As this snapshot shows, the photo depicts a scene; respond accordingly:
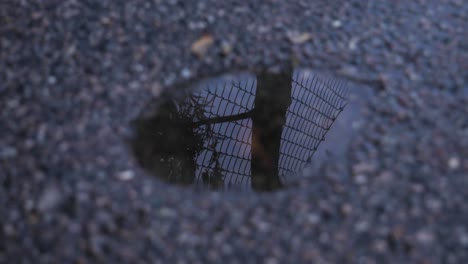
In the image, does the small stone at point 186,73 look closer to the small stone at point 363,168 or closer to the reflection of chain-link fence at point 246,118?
the reflection of chain-link fence at point 246,118

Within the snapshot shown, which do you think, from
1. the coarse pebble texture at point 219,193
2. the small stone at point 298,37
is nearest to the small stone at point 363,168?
the coarse pebble texture at point 219,193

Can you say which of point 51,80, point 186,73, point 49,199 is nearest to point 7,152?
point 49,199

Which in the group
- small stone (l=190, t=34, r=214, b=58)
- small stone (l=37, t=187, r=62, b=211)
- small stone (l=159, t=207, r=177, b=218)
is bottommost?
small stone (l=37, t=187, r=62, b=211)

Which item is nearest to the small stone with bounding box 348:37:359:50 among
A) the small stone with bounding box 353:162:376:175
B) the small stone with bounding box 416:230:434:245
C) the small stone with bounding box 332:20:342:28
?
the small stone with bounding box 332:20:342:28

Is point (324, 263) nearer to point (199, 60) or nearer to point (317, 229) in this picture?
point (317, 229)

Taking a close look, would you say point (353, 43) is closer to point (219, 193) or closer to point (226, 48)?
point (226, 48)

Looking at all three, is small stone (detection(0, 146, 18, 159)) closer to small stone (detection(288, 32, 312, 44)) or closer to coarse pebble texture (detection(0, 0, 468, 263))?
coarse pebble texture (detection(0, 0, 468, 263))
